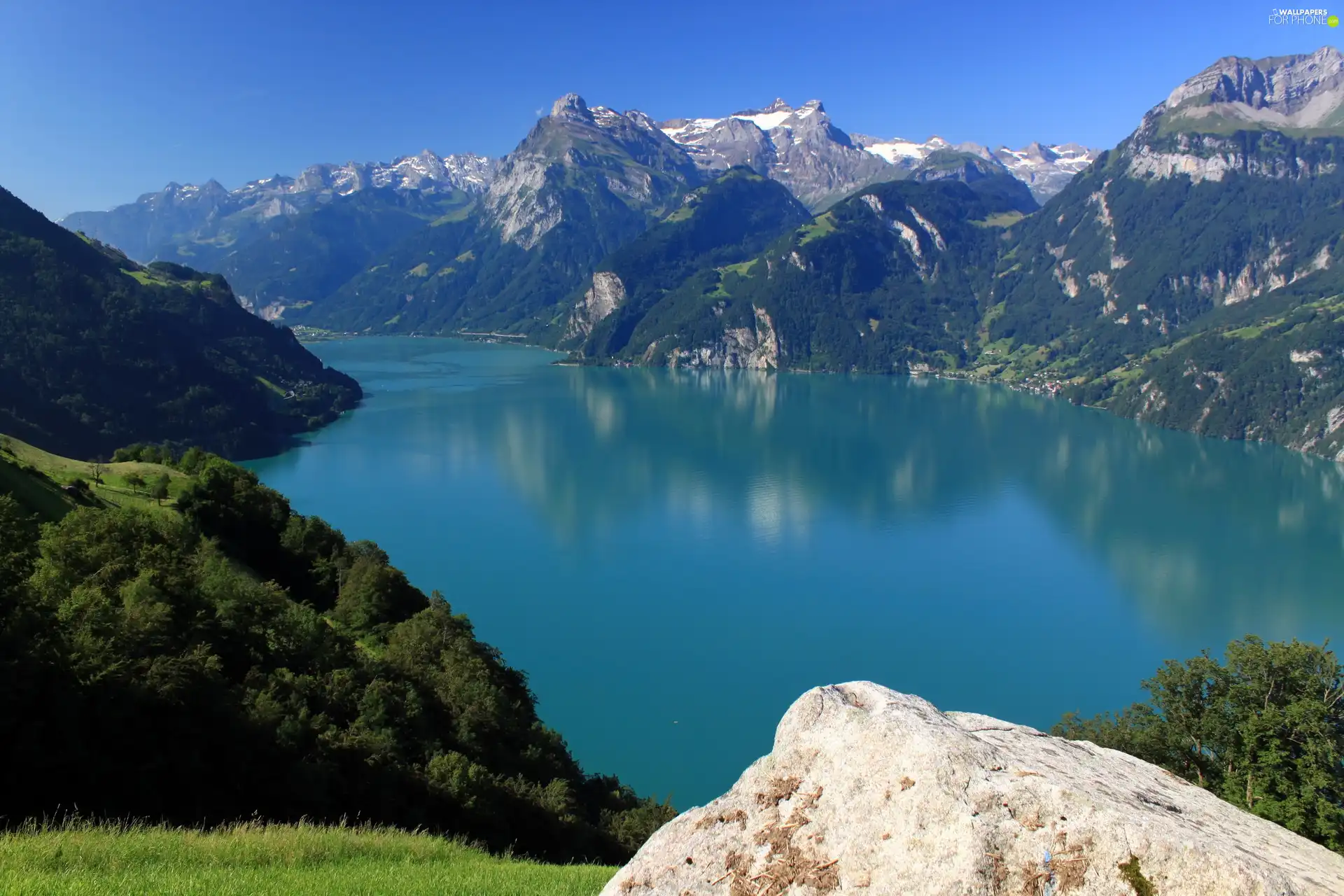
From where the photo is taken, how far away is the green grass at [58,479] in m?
24.4

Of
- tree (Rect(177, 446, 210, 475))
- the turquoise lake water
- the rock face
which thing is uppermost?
the rock face

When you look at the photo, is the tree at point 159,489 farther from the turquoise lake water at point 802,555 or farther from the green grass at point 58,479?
the turquoise lake water at point 802,555

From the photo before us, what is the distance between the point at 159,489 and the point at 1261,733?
36653 millimetres

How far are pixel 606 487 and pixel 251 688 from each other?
215 ft

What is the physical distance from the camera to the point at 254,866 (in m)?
8.12

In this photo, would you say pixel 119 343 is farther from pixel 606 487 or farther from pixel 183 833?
pixel 183 833

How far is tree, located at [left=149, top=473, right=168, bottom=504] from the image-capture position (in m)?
31.5

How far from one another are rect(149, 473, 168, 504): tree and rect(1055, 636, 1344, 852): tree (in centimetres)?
3348

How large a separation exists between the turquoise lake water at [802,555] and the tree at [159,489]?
18.7m

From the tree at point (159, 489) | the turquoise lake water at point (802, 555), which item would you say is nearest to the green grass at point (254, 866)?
the turquoise lake water at point (802, 555)

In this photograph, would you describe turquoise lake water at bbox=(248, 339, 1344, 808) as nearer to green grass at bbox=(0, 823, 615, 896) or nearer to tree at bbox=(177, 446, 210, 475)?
tree at bbox=(177, 446, 210, 475)

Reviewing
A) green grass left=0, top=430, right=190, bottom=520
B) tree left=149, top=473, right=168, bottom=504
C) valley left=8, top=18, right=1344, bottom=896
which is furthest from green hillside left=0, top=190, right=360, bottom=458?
tree left=149, top=473, right=168, bottom=504

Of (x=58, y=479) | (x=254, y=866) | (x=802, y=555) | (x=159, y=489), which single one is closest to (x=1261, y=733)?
(x=254, y=866)

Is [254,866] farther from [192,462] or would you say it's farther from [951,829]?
[192,462]
